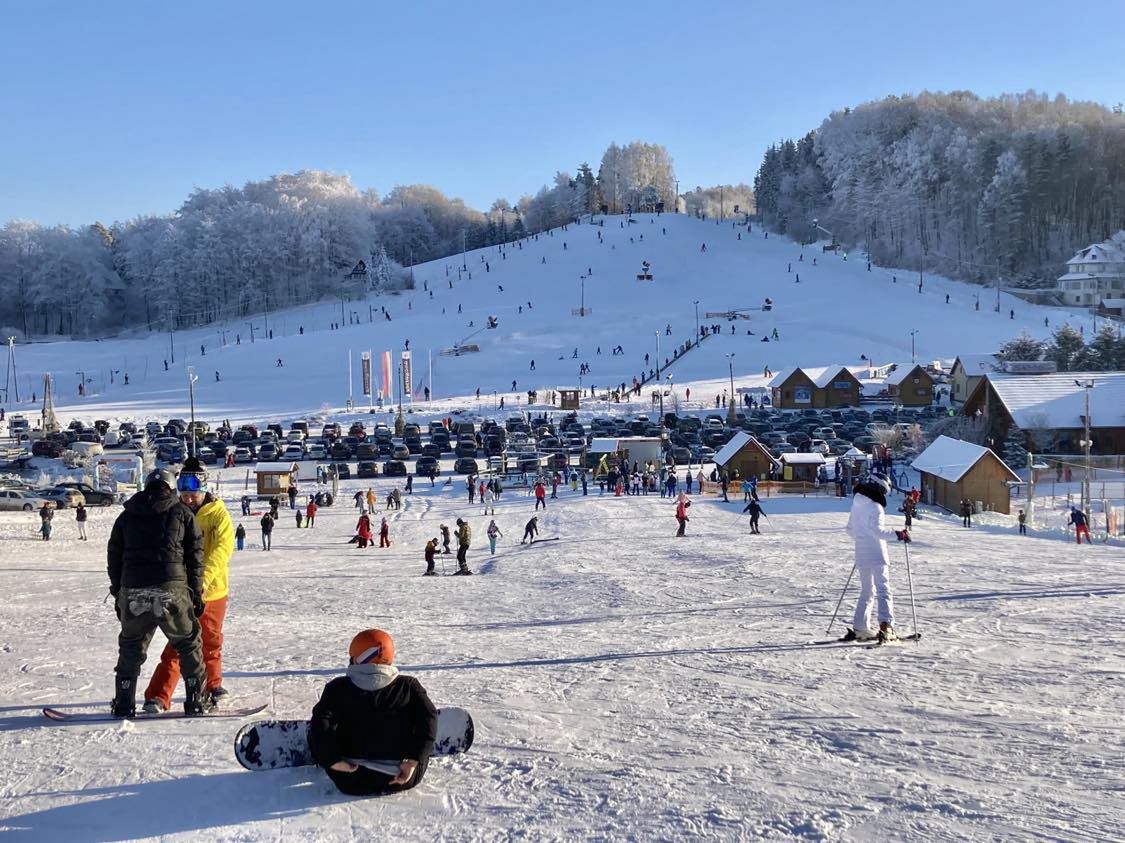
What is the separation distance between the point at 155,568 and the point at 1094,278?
93248 millimetres

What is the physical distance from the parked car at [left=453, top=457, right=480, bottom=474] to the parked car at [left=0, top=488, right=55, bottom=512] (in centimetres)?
1266

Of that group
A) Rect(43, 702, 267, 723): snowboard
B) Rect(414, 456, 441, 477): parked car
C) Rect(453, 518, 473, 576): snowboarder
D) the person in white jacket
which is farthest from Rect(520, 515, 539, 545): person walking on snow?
Rect(414, 456, 441, 477): parked car

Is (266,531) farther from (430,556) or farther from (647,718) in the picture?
(647,718)

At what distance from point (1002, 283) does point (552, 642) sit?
97.9 m

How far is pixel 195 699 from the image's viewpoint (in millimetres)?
5172

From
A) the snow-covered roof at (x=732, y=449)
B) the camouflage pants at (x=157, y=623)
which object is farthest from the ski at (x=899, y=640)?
the snow-covered roof at (x=732, y=449)

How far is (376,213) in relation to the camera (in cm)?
13400

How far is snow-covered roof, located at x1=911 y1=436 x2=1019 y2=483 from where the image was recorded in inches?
930

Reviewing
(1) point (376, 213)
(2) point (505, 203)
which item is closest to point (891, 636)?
(1) point (376, 213)

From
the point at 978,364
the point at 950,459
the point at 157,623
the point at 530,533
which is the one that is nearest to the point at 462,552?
the point at 530,533

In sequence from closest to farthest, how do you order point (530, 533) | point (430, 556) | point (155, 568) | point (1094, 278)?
point (155, 568), point (430, 556), point (530, 533), point (1094, 278)

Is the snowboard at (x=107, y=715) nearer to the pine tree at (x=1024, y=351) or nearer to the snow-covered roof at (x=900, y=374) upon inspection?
the snow-covered roof at (x=900, y=374)

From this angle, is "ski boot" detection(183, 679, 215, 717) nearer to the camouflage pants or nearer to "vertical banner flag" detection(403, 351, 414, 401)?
the camouflage pants

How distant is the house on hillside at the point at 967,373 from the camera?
49.9 metres
